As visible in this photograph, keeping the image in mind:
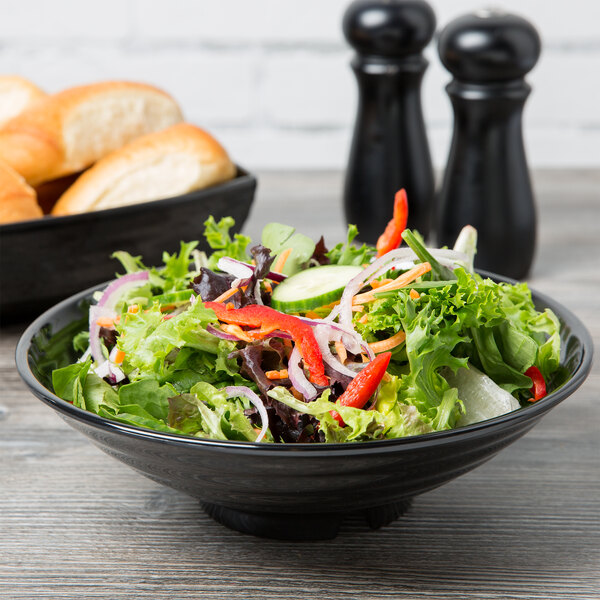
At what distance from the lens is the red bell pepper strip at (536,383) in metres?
1.06

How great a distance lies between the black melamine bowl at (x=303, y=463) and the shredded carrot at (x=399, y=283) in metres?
0.21

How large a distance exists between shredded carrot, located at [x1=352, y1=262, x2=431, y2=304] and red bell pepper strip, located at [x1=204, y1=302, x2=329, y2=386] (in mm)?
87

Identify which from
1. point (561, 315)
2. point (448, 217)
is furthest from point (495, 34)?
point (561, 315)

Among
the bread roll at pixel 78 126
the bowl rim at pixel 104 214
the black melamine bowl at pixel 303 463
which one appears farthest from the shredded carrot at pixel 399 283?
the bread roll at pixel 78 126

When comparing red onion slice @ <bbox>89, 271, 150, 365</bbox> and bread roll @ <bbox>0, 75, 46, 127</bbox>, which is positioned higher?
bread roll @ <bbox>0, 75, 46, 127</bbox>

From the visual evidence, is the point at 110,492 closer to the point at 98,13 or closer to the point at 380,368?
the point at 380,368

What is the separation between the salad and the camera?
0.95m

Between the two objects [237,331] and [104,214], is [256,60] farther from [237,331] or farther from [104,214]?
[237,331]

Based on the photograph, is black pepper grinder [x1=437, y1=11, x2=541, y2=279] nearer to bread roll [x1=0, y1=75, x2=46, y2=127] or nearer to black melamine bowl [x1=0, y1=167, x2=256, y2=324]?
black melamine bowl [x1=0, y1=167, x2=256, y2=324]

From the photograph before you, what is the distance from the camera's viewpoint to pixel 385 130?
2107 millimetres

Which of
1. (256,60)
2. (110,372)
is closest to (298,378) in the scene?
(110,372)

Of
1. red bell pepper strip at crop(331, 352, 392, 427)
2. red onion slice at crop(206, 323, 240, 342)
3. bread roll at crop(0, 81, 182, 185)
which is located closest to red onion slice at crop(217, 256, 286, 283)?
red onion slice at crop(206, 323, 240, 342)

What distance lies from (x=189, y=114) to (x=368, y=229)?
150cm

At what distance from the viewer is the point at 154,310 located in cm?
111
